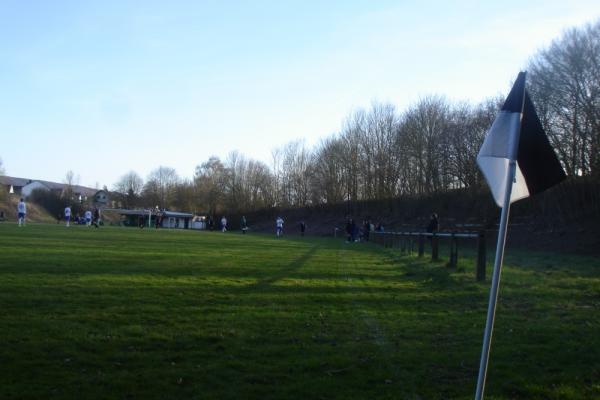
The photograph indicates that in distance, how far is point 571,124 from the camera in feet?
118

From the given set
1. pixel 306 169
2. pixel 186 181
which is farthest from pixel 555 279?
pixel 186 181

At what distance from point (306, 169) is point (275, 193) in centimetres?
889

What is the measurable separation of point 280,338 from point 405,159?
210ft

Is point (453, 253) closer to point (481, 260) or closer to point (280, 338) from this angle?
point (481, 260)

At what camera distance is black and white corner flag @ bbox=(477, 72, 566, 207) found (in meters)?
4.36

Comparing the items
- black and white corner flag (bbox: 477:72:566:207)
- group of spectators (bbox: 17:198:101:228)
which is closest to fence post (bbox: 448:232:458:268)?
black and white corner flag (bbox: 477:72:566:207)

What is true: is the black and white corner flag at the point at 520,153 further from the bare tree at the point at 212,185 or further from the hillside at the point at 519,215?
the bare tree at the point at 212,185

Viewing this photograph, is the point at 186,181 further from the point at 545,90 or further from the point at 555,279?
the point at 555,279

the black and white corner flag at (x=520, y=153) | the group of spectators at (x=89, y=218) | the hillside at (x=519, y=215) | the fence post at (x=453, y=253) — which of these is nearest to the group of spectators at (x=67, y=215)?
the group of spectators at (x=89, y=218)

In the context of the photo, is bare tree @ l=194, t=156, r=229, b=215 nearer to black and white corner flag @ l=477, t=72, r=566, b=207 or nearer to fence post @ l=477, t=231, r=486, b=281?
fence post @ l=477, t=231, r=486, b=281

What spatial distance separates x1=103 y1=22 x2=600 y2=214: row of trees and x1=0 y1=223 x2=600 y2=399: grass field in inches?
1055

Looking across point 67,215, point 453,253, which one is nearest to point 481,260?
point 453,253

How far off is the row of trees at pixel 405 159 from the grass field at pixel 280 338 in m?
26.8

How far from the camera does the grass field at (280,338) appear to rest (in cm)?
509
